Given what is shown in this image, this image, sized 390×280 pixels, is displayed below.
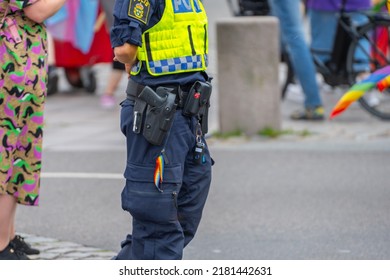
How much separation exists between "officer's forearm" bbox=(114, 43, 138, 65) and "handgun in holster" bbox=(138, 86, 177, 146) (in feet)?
0.47

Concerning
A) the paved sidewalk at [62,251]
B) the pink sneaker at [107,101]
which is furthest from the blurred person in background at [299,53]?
the paved sidewalk at [62,251]

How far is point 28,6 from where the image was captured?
5.54 meters

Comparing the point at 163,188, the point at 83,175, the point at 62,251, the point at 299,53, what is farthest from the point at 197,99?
the point at 299,53

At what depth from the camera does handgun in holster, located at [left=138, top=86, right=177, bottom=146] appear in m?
4.61

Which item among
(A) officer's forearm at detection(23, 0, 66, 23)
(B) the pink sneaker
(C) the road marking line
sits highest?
(A) officer's forearm at detection(23, 0, 66, 23)

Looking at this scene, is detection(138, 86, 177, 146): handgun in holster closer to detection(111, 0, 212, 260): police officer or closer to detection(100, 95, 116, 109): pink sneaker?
detection(111, 0, 212, 260): police officer

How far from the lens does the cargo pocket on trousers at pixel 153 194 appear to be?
467 centimetres

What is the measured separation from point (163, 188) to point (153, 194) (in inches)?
2.0

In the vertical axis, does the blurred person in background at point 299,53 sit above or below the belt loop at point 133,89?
below

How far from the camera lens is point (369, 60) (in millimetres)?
10305

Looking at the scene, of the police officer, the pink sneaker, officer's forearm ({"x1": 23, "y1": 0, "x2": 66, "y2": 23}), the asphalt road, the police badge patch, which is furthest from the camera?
the pink sneaker

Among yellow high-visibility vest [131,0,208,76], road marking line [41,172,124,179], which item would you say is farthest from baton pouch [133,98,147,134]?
road marking line [41,172,124,179]

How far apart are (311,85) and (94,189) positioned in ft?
10.0

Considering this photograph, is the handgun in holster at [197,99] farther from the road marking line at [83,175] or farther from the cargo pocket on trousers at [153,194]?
the road marking line at [83,175]
